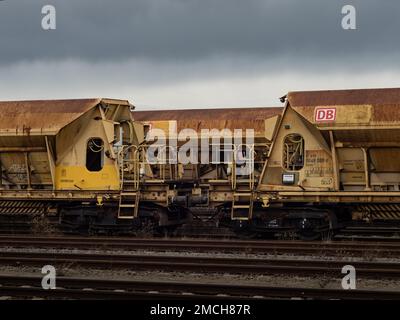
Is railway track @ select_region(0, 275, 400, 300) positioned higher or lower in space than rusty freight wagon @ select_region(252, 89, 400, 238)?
lower

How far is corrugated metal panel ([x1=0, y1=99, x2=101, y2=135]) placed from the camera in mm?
19844

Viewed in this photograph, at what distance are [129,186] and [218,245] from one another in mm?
4595

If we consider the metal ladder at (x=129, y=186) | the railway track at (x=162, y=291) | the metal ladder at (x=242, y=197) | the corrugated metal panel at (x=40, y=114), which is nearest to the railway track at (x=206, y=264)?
the railway track at (x=162, y=291)

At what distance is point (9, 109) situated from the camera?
20.8m

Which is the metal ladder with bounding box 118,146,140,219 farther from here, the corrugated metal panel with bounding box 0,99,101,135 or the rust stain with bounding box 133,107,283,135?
the rust stain with bounding box 133,107,283,135

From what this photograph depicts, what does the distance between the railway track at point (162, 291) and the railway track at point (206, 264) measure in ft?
5.83

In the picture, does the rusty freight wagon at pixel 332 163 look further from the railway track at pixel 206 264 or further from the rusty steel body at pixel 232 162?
the railway track at pixel 206 264

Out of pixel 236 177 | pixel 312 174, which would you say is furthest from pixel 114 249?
pixel 312 174

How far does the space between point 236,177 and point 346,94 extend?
3889mm

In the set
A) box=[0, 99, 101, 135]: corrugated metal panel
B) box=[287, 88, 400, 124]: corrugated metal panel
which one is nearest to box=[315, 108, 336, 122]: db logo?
box=[287, 88, 400, 124]: corrugated metal panel

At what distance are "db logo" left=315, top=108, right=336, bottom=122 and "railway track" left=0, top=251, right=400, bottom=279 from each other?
5314mm

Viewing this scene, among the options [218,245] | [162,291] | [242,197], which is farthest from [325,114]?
[162,291]

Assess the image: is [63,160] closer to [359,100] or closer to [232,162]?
[232,162]
